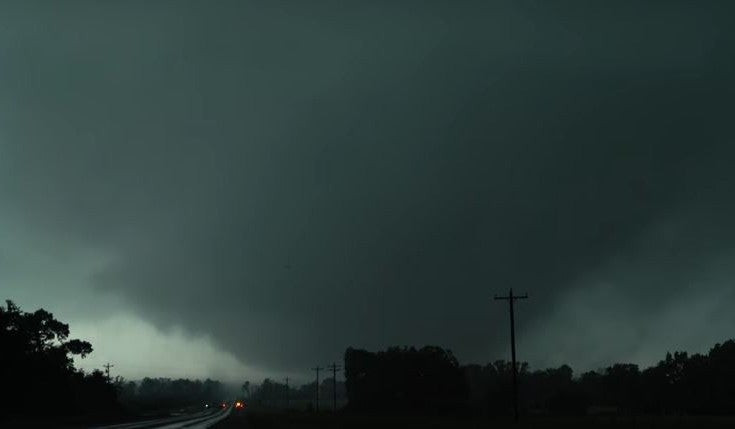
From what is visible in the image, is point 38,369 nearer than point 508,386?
Yes

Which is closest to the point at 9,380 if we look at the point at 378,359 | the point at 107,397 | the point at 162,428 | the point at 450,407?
the point at 162,428

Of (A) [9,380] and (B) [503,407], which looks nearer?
(A) [9,380]

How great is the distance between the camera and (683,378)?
12381 cm

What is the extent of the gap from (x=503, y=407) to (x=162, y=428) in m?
48.5

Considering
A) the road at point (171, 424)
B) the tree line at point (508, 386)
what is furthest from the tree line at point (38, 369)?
the tree line at point (508, 386)

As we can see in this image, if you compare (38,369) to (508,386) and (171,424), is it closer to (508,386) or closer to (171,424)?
(171,424)

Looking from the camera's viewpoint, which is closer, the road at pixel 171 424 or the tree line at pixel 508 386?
the road at pixel 171 424

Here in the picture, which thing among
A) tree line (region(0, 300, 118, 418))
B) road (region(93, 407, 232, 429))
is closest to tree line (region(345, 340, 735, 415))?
road (region(93, 407, 232, 429))

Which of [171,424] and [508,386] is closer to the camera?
[171,424]

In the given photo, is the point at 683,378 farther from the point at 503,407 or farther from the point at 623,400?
the point at 503,407

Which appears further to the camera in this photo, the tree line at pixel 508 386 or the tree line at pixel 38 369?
the tree line at pixel 508 386

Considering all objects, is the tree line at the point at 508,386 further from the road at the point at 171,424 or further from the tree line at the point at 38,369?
the tree line at the point at 38,369

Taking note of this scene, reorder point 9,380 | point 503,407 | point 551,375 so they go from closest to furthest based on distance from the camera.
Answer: point 9,380 < point 503,407 < point 551,375

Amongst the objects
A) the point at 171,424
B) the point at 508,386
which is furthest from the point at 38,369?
the point at 508,386
